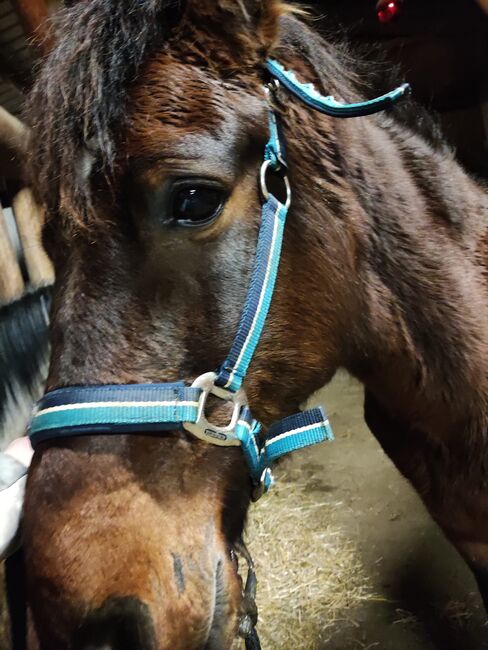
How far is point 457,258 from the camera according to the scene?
1.38 metres

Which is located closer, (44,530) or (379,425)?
(44,530)

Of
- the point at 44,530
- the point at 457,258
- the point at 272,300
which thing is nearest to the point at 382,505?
the point at 457,258

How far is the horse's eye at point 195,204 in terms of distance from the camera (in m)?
1.00

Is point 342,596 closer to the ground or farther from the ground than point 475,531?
closer to the ground

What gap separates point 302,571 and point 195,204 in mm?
2118

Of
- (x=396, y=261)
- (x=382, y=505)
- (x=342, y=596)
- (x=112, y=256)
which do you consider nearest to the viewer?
(x=112, y=256)

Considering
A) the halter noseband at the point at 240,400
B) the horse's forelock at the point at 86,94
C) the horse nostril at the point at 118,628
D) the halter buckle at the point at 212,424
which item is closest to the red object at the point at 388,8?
the halter noseband at the point at 240,400

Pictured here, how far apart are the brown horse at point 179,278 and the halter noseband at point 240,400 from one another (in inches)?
1.0

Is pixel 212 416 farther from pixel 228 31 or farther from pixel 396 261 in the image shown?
pixel 228 31

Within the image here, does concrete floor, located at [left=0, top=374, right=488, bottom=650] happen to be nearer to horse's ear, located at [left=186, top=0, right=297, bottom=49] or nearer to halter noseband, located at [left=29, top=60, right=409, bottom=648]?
halter noseband, located at [left=29, top=60, right=409, bottom=648]

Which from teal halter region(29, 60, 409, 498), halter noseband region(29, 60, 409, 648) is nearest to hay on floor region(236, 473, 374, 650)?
halter noseband region(29, 60, 409, 648)

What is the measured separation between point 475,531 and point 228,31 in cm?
144

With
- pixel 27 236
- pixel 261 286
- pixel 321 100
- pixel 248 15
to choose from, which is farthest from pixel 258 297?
pixel 27 236

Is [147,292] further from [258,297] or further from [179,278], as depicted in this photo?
→ [258,297]
